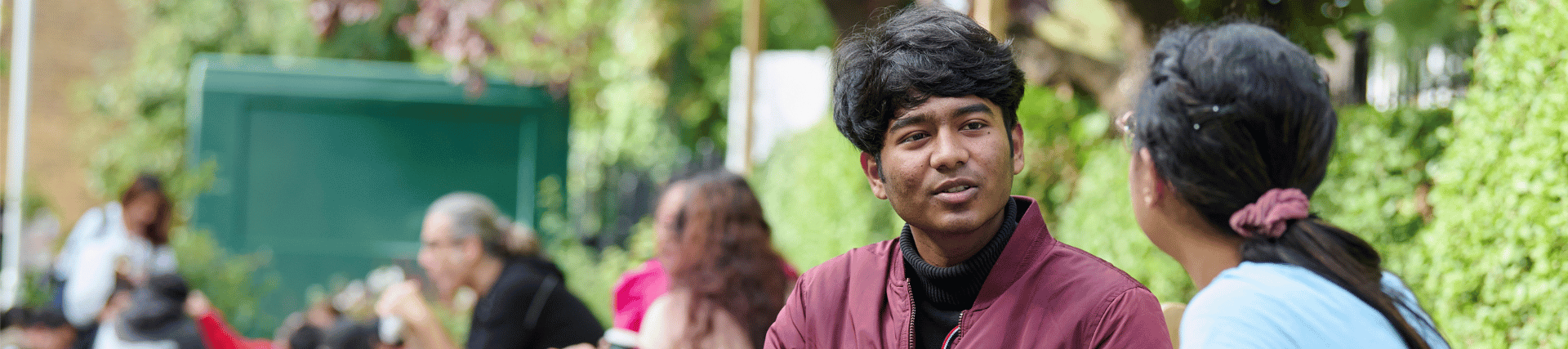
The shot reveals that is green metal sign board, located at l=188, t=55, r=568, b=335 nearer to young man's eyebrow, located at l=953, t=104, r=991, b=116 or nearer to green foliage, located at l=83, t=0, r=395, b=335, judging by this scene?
green foliage, located at l=83, t=0, r=395, b=335

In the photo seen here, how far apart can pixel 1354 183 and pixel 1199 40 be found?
5.63 feet

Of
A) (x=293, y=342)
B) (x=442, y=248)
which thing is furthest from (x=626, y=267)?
(x=442, y=248)

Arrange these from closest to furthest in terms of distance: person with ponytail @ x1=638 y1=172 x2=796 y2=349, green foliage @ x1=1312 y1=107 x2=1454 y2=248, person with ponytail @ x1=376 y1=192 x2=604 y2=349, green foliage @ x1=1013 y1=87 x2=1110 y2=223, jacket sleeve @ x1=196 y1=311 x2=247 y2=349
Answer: person with ponytail @ x1=638 y1=172 x2=796 y2=349
green foliage @ x1=1312 y1=107 x2=1454 y2=248
person with ponytail @ x1=376 y1=192 x2=604 y2=349
green foliage @ x1=1013 y1=87 x2=1110 y2=223
jacket sleeve @ x1=196 y1=311 x2=247 y2=349

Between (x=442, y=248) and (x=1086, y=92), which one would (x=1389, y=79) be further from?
(x=442, y=248)

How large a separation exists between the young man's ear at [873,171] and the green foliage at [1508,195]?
154 cm

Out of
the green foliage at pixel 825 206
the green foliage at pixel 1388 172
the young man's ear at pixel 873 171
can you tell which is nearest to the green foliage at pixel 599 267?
the green foliage at pixel 825 206

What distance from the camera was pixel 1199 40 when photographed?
6.15 feet

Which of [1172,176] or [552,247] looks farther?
[552,247]

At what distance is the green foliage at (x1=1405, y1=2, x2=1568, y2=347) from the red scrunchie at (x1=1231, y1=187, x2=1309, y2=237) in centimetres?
69

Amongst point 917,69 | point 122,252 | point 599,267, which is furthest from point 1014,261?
point 599,267

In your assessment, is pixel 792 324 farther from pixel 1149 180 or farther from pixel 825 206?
pixel 825 206

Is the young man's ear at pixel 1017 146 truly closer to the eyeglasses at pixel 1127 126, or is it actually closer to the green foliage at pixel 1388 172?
the eyeglasses at pixel 1127 126

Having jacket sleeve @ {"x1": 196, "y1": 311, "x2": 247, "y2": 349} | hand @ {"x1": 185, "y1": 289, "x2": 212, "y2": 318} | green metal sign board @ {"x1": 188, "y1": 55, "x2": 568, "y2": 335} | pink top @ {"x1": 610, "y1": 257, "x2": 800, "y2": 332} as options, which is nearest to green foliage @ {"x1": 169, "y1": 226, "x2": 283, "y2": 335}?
green metal sign board @ {"x1": 188, "y1": 55, "x2": 568, "y2": 335}

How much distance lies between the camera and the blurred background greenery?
7.44ft
